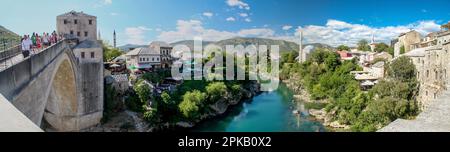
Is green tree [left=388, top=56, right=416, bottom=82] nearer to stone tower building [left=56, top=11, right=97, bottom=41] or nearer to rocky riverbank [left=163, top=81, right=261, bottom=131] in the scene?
rocky riverbank [left=163, top=81, right=261, bottom=131]

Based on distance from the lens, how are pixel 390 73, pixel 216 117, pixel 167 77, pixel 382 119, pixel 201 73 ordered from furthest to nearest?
pixel 201 73
pixel 167 77
pixel 216 117
pixel 390 73
pixel 382 119

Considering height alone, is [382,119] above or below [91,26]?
below

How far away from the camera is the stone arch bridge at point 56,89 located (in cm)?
415

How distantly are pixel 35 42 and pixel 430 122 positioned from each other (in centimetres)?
778

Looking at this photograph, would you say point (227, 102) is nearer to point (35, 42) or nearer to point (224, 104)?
point (224, 104)

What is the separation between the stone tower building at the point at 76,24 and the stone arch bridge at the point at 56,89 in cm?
194

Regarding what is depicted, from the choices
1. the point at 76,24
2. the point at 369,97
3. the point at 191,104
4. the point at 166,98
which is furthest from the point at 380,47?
the point at 76,24

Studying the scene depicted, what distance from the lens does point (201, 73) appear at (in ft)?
67.3

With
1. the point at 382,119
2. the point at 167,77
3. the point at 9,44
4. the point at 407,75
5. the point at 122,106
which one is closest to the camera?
the point at 9,44

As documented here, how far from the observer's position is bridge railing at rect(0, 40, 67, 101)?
353cm

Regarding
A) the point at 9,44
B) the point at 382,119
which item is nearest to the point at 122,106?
the point at 9,44

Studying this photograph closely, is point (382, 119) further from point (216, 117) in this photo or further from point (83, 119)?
point (83, 119)

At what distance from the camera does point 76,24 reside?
12477 mm
